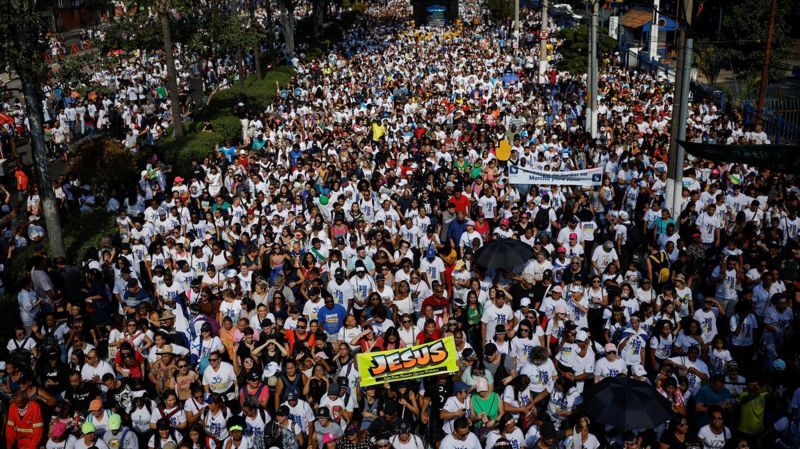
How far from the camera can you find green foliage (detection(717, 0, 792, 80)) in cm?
3022

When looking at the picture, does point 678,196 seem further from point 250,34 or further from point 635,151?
point 250,34

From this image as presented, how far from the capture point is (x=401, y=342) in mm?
9711

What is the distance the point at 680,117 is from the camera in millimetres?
14070

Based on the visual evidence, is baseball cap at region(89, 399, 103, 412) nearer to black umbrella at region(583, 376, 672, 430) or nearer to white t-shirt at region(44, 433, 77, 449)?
white t-shirt at region(44, 433, 77, 449)

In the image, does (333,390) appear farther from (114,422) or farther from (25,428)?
(25,428)

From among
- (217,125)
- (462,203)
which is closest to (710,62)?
(217,125)

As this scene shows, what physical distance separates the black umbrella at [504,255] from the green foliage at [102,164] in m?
9.34

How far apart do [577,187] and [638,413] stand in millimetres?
7572

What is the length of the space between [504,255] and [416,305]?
145 cm

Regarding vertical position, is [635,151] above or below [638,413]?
below

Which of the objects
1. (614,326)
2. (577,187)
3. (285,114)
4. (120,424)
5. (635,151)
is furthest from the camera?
(285,114)

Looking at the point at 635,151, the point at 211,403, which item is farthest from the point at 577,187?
the point at 211,403

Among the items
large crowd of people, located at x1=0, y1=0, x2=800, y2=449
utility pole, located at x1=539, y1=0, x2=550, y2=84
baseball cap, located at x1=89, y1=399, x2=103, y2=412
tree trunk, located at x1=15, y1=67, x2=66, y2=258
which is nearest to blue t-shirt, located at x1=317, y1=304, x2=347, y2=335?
large crowd of people, located at x1=0, y1=0, x2=800, y2=449

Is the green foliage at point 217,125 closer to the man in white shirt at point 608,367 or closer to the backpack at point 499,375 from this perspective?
the backpack at point 499,375
